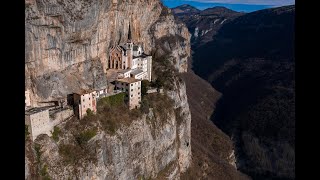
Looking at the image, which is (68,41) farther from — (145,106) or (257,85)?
(257,85)

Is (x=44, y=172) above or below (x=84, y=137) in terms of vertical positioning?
below

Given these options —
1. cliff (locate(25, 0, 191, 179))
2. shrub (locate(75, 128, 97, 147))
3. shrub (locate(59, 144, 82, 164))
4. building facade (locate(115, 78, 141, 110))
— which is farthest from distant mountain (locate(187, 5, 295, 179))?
shrub (locate(59, 144, 82, 164))

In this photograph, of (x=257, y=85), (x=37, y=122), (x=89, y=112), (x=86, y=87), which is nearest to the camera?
(x=37, y=122)

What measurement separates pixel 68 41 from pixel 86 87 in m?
6.47

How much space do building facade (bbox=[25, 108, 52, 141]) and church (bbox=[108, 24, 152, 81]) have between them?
1646 centimetres

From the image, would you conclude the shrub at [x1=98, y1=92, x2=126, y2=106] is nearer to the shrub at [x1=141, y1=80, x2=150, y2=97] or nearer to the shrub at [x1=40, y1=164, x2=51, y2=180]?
the shrub at [x1=141, y1=80, x2=150, y2=97]

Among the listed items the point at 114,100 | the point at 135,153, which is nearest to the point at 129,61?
the point at 114,100

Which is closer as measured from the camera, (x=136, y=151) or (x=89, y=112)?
(x=89, y=112)

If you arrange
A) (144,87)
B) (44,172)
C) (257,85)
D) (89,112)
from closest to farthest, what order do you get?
(44,172) → (89,112) → (144,87) → (257,85)

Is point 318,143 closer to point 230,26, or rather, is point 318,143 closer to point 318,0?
point 318,0

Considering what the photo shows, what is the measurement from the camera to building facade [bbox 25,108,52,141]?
1338 inches

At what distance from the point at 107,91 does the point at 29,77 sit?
12.5 metres

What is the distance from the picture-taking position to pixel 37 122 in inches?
1364
